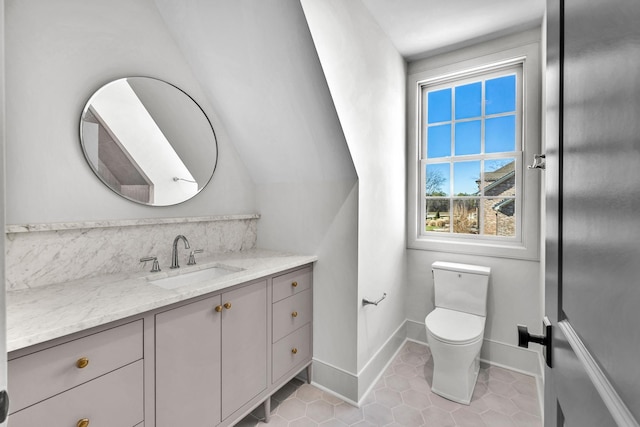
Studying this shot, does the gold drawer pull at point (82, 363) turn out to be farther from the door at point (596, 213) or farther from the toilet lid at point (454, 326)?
the toilet lid at point (454, 326)

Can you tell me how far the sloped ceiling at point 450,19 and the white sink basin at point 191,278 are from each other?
2.01m

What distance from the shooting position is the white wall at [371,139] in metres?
1.71

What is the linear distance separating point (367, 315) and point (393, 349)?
70 cm

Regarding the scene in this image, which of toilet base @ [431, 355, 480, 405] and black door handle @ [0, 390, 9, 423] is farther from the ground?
black door handle @ [0, 390, 9, 423]

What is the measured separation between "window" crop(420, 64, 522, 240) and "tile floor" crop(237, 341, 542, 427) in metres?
1.15

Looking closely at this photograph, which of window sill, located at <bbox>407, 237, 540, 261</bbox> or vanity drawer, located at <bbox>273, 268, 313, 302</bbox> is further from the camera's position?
window sill, located at <bbox>407, 237, 540, 261</bbox>

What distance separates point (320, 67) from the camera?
1.58 metres

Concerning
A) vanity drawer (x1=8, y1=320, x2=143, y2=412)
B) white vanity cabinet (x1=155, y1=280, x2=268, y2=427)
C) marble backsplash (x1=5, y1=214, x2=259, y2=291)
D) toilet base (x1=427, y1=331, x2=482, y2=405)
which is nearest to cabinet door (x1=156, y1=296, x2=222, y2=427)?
white vanity cabinet (x1=155, y1=280, x2=268, y2=427)

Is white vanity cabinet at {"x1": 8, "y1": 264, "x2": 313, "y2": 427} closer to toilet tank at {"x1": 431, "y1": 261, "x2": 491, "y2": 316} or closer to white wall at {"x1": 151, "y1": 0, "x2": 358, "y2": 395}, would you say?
white wall at {"x1": 151, "y1": 0, "x2": 358, "y2": 395}

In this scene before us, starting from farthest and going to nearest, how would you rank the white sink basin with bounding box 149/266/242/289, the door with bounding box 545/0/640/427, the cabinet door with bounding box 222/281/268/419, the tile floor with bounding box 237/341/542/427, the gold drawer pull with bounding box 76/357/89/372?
the tile floor with bounding box 237/341/542/427, the white sink basin with bounding box 149/266/242/289, the cabinet door with bounding box 222/281/268/419, the gold drawer pull with bounding box 76/357/89/372, the door with bounding box 545/0/640/427

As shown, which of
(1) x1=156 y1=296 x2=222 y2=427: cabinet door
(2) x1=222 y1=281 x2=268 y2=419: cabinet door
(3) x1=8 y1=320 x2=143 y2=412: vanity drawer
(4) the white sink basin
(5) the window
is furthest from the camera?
(5) the window

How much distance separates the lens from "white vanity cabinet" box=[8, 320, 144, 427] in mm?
914

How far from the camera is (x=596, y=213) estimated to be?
42 cm

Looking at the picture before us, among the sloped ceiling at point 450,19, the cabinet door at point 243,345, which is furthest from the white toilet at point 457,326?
the sloped ceiling at point 450,19
